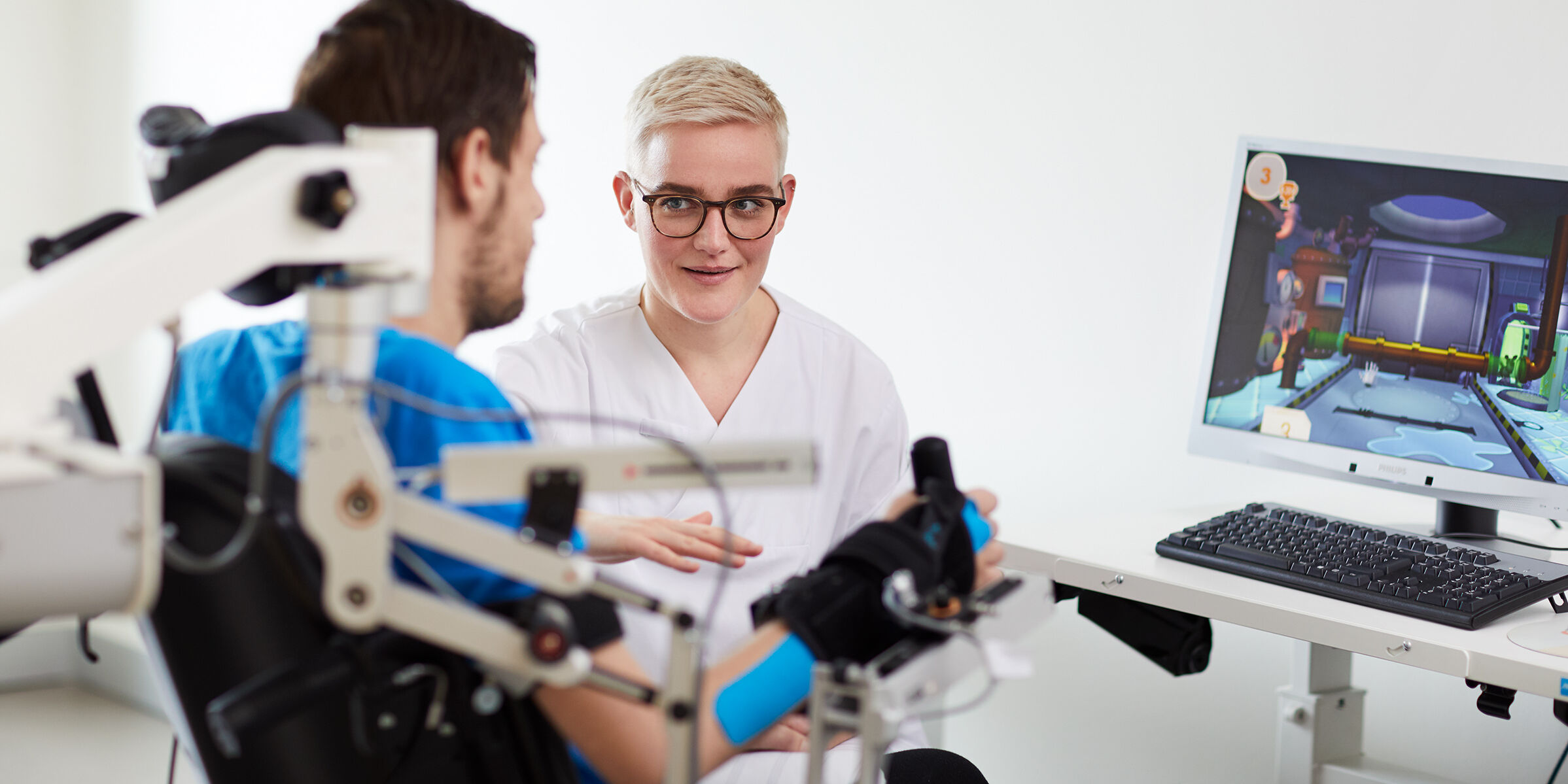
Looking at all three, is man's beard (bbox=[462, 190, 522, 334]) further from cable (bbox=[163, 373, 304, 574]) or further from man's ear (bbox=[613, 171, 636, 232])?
man's ear (bbox=[613, 171, 636, 232])

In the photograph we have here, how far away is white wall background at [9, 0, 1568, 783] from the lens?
1.95m

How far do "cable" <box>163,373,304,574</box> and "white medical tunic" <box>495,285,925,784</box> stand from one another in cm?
76

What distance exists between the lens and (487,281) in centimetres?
102

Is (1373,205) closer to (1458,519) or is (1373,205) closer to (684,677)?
(1458,519)

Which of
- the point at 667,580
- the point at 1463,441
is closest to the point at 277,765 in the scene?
the point at 667,580

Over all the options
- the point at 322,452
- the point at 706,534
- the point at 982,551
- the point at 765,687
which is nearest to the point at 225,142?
the point at 322,452

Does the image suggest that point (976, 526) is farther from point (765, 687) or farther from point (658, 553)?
point (658, 553)

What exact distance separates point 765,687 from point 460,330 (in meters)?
0.38

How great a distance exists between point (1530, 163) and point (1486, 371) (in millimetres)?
254

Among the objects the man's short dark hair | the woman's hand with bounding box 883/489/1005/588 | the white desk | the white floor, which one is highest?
the man's short dark hair

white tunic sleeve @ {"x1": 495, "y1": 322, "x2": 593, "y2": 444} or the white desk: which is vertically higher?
white tunic sleeve @ {"x1": 495, "y1": 322, "x2": 593, "y2": 444}

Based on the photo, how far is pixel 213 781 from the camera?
0.87 m

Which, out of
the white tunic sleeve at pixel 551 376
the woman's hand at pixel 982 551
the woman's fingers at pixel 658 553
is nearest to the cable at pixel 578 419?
the woman's hand at pixel 982 551

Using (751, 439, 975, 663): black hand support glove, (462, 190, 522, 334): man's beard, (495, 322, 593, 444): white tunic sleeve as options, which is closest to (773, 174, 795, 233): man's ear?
(495, 322, 593, 444): white tunic sleeve
